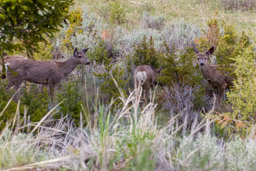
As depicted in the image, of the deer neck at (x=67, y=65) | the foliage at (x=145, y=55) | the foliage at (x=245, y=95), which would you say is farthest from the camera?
the foliage at (x=145, y=55)

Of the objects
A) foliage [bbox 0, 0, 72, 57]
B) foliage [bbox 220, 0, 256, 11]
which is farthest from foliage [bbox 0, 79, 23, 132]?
foliage [bbox 220, 0, 256, 11]

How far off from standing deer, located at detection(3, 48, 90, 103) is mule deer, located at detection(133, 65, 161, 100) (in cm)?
143

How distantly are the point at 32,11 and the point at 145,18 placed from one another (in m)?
A: 12.8

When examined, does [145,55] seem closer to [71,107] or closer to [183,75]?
[183,75]

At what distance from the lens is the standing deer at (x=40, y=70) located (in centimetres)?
728

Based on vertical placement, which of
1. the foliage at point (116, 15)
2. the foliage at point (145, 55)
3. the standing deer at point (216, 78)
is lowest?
the standing deer at point (216, 78)

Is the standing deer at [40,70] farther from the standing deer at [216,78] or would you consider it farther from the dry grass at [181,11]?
the dry grass at [181,11]

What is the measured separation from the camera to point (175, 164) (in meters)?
3.05

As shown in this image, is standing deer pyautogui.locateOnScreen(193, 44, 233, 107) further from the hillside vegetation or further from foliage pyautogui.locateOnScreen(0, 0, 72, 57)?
foliage pyautogui.locateOnScreen(0, 0, 72, 57)

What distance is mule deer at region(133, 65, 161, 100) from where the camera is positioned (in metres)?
7.68

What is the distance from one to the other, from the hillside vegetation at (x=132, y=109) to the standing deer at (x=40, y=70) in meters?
0.29

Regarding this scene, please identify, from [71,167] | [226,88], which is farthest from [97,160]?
[226,88]

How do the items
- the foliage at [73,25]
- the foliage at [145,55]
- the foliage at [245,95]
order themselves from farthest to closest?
the foliage at [73,25]
the foliage at [145,55]
the foliage at [245,95]

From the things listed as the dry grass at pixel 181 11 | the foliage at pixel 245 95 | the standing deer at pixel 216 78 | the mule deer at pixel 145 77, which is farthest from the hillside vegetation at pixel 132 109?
the dry grass at pixel 181 11
